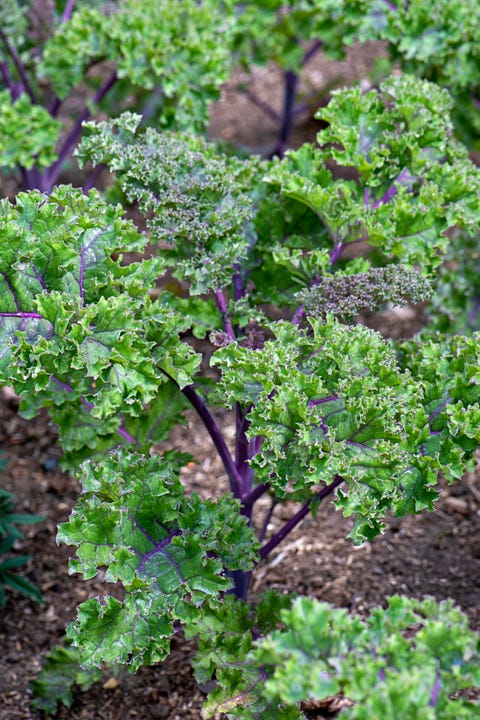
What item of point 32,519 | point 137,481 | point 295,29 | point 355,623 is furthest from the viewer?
point 295,29

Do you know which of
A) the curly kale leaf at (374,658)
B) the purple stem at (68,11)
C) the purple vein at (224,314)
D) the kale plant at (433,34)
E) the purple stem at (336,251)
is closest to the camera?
the curly kale leaf at (374,658)

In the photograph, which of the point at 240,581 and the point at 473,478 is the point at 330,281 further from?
the point at 473,478

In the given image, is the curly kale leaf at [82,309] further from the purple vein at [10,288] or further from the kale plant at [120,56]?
the kale plant at [120,56]

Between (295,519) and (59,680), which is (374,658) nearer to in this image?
(295,519)

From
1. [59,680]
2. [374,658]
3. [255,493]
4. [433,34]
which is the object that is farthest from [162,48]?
[374,658]

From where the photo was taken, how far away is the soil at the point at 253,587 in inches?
154

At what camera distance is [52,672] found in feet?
12.6

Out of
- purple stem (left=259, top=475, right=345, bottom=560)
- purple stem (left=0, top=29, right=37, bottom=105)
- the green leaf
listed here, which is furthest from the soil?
purple stem (left=0, top=29, right=37, bottom=105)

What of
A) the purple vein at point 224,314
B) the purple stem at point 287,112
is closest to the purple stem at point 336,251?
the purple vein at point 224,314

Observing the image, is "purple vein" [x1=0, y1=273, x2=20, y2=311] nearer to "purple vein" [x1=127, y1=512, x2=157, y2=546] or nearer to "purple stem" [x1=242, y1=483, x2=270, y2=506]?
"purple vein" [x1=127, y1=512, x2=157, y2=546]

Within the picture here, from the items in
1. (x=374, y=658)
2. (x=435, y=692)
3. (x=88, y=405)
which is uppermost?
(x=88, y=405)

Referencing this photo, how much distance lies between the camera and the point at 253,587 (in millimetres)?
4332

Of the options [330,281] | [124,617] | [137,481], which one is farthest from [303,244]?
[124,617]

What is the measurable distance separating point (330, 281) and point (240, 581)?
116 centimetres
